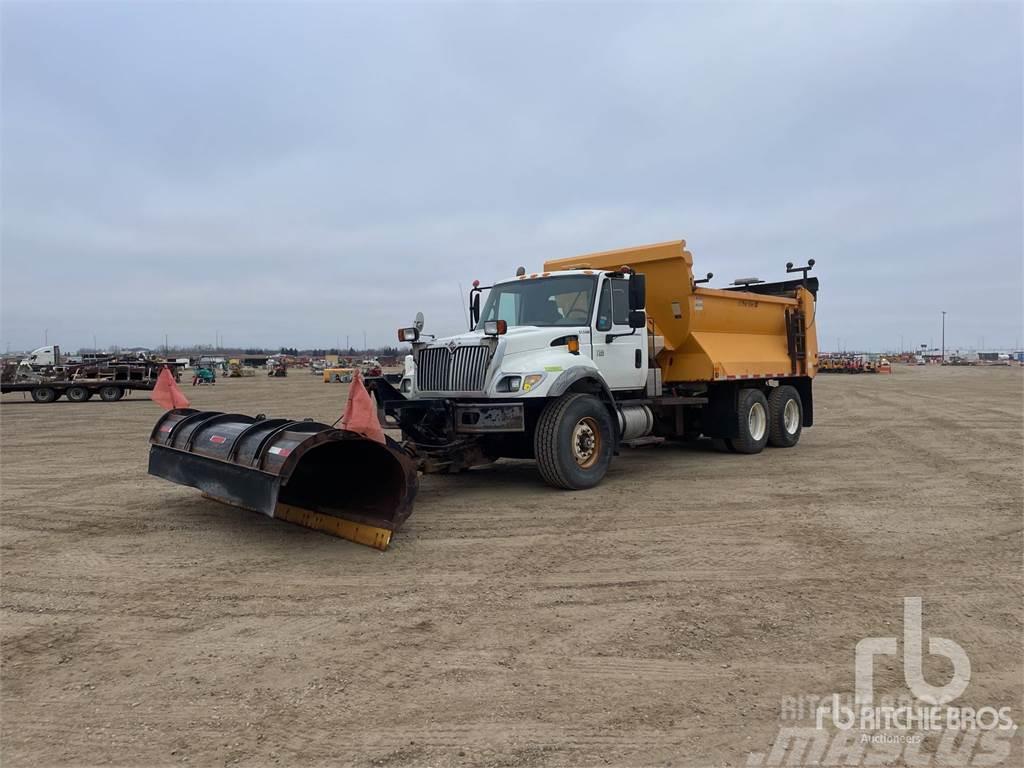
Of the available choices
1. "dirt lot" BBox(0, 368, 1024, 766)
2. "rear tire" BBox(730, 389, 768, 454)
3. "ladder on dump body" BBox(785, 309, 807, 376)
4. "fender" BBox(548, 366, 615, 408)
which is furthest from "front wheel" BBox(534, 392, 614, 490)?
"ladder on dump body" BBox(785, 309, 807, 376)

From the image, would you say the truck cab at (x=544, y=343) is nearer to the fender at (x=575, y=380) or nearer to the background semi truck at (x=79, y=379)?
the fender at (x=575, y=380)

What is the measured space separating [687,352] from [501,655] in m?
7.44

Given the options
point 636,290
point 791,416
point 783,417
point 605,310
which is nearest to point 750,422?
point 783,417

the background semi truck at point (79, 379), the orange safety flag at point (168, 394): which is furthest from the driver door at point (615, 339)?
the background semi truck at point (79, 379)

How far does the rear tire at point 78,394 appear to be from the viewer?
27000mm

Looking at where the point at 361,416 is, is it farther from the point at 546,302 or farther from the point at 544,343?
the point at 546,302

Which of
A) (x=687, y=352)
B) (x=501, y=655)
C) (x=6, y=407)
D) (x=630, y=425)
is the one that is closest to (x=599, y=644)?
(x=501, y=655)

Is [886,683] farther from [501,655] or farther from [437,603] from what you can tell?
[437,603]

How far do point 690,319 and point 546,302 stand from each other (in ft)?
8.24

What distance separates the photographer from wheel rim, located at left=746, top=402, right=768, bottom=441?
37.3ft

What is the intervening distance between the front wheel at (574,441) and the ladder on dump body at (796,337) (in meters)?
6.10

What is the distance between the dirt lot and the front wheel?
1.22 ft

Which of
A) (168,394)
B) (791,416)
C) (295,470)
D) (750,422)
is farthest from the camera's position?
(791,416)

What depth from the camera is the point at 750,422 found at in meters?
11.3
